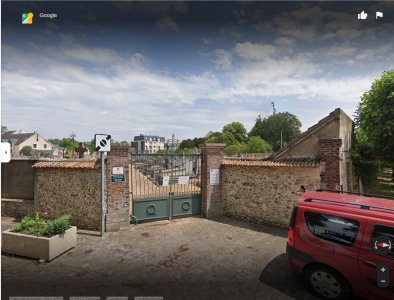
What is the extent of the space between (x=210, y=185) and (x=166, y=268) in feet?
13.9

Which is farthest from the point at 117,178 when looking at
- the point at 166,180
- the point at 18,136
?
the point at 18,136

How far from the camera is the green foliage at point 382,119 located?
1170 cm

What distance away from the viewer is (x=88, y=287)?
4996mm

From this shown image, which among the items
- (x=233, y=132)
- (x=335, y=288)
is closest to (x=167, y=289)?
(x=335, y=288)

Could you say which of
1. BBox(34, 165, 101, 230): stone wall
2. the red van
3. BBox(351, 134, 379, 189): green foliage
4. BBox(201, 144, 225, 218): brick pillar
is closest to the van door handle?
the red van

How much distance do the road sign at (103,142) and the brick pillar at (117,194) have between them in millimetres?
415

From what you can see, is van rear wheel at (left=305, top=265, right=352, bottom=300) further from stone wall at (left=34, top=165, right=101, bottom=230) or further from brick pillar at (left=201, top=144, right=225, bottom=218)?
stone wall at (left=34, top=165, right=101, bottom=230)

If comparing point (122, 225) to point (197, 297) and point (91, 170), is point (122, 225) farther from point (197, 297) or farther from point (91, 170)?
point (197, 297)

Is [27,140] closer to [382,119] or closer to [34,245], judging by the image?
[34,245]

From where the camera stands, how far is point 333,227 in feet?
15.1

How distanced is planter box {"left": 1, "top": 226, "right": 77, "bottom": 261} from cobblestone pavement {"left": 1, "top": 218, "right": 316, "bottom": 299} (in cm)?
17

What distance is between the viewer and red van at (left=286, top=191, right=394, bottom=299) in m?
4.14

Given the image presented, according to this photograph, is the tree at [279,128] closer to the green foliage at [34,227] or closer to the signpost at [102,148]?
the signpost at [102,148]

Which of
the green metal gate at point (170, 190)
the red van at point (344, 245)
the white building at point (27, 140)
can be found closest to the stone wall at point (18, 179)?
the green metal gate at point (170, 190)
